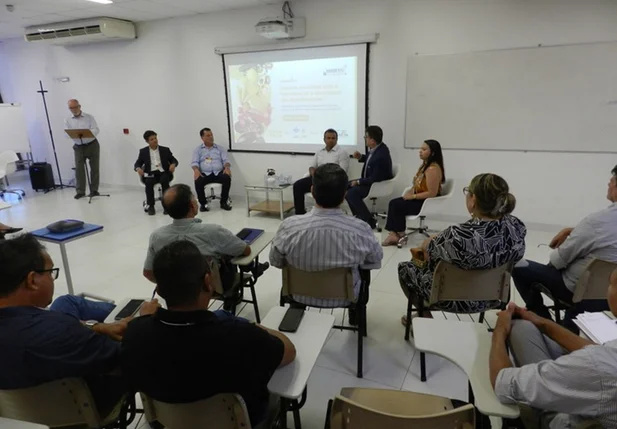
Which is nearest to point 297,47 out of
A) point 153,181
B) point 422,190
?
point 422,190

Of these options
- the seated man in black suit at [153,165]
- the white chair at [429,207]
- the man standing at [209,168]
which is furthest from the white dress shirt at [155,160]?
the white chair at [429,207]

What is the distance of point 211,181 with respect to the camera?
594cm

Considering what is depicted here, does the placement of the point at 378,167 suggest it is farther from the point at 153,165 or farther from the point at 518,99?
the point at 153,165

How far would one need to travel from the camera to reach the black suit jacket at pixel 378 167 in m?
4.68

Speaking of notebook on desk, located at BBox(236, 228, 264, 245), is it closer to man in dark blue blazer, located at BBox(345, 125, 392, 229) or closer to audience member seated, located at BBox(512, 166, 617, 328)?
audience member seated, located at BBox(512, 166, 617, 328)

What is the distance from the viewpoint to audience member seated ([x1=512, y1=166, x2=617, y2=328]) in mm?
2051

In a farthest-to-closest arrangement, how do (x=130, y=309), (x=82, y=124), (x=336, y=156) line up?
1. (x=82, y=124)
2. (x=336, y=156)
3. (x=130, y=309)

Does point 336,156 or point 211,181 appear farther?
point 211,181

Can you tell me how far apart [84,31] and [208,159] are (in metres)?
2.77

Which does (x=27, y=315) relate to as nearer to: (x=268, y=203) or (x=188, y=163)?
(x=268, y=203)

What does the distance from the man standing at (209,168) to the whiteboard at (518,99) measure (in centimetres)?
278

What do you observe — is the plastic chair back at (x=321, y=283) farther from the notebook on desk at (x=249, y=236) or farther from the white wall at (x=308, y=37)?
the white wall at (x=308, y=37)

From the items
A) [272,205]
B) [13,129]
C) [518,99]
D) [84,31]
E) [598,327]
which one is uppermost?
[84,31]

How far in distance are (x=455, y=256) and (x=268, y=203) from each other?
4.00 m
